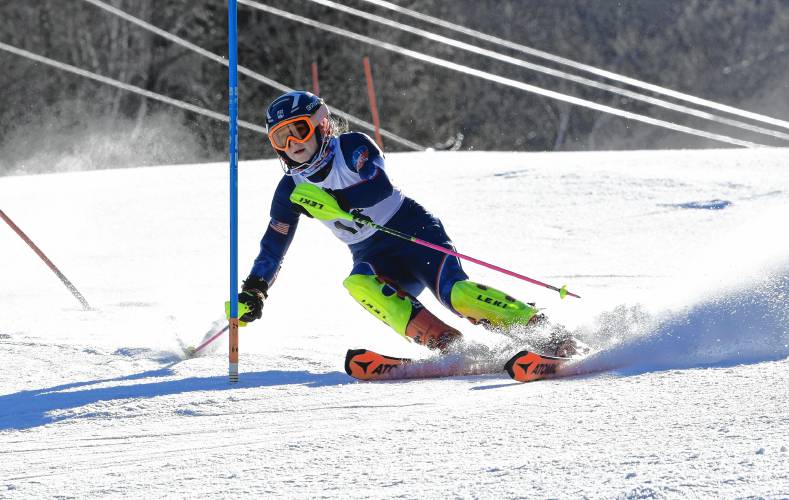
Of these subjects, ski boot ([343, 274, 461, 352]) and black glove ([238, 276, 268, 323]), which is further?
black glove ([238, 276, 268, 323])

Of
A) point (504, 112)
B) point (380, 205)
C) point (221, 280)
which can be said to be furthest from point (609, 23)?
point (380, 205)

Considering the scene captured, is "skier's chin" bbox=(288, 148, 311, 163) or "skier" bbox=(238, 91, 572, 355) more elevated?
"skier's chin" bbox=(288, 148, 311, 163)

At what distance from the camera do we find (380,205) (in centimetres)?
507

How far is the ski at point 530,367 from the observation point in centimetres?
399

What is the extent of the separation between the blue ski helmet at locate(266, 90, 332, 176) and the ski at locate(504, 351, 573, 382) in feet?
4.46

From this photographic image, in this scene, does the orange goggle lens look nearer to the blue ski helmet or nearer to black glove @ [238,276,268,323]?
the blue ski helmet

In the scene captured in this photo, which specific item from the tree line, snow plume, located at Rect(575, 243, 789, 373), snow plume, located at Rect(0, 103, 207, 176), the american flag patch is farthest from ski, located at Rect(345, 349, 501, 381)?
snow plume, located at Rect(0, 103, 207, 176)

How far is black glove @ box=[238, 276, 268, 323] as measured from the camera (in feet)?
15.6

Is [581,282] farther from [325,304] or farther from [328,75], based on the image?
[328,75]

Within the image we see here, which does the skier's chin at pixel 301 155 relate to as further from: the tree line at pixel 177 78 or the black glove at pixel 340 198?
the tree line at pixel 177 78

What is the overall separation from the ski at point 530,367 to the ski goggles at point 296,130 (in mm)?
1377

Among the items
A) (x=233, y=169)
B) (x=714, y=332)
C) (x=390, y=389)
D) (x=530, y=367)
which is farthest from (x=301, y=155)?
(x=714, y=332)

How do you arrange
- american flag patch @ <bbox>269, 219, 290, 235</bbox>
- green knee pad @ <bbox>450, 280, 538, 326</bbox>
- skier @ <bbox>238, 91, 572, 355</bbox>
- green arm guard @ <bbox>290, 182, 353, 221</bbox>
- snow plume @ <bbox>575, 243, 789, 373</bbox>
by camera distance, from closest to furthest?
snow plume @ <bbox>575, 243, 789, 373</bbox> < green knee pad @ <bbox>450, 280, 538, 326</bbox> < skier @ <bbox>238, 91, 572, 355</bbox> < green arm guard @ <bbox>290, 182, 353, 221</bbox> < american flag patch @ <bbox>269, 219, 290, 235</bbox>

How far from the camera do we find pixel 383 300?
4.74m
